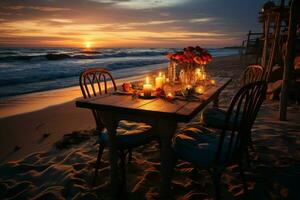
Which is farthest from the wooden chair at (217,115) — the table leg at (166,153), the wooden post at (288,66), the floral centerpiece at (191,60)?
the wooden post at (288,66)

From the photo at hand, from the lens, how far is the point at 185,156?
1958 millimetres

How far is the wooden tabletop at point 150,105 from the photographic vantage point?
1698mm

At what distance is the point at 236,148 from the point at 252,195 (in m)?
0.66

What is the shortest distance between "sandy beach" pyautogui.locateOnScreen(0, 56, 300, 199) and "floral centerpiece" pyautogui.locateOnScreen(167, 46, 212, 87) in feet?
3.41

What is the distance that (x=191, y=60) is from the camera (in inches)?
106

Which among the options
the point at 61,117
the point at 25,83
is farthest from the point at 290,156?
the point at 25,83

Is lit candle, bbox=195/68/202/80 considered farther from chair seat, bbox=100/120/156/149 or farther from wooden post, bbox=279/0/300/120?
wooden post, bbox=279/0/300/120

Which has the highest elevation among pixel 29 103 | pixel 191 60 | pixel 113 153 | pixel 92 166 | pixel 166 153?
pixel 191 60

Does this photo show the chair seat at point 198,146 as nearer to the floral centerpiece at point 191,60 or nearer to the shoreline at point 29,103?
the floral centerpiece at point 191,60

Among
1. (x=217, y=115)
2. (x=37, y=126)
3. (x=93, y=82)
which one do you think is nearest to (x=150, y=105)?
(x=93, y=82)

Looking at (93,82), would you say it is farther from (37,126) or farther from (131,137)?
(37,126)

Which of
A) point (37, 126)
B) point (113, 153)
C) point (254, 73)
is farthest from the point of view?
point (37, 126)

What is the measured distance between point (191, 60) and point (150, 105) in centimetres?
105

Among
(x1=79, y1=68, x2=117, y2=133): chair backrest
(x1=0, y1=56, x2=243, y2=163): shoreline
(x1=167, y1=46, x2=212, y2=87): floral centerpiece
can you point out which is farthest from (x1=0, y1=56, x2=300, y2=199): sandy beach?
(x1=167, y1=46, x2=212, y2=87): floral centerpiece
